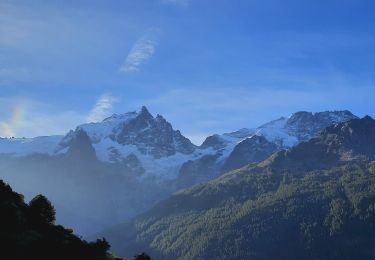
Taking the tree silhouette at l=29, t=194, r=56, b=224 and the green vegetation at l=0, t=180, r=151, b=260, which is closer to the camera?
the green vegetation at l=0, t=180, r=151, b=260

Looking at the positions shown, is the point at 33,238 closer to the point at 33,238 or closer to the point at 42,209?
the point at 33,238

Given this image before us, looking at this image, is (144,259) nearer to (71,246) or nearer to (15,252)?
(71,246)

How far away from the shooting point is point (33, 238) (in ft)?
224

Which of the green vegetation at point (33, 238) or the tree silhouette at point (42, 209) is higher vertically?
the tree silhouette at point (42, 209)

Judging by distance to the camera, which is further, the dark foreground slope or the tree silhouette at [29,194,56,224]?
the tree silhouette at [29,194,56,224]

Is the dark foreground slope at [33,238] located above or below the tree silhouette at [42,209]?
below

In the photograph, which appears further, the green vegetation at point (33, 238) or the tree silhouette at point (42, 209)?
the tree silhouette at point (42, 209)

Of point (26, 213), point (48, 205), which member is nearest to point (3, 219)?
point (26, 213)

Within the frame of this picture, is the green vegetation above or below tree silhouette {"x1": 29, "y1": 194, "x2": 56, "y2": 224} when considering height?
below

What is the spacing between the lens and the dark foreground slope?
208 feet

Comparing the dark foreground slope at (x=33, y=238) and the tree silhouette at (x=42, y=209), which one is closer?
the dark foreground slope at (x=33, y=238)

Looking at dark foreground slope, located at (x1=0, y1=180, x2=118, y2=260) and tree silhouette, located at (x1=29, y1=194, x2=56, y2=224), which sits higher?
tree silhouette, located at (x1=29, y1=194, x2=56, y2=224)

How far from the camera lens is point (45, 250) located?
64.1 m

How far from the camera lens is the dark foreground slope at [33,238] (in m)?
63.5
